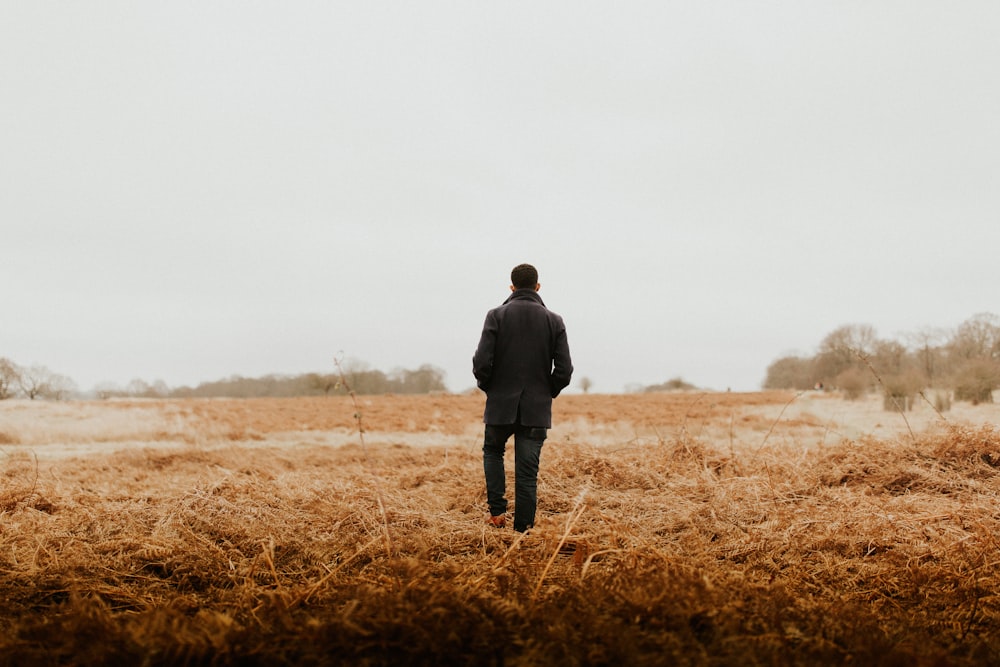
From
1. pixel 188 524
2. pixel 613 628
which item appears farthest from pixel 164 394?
pixel 613 628

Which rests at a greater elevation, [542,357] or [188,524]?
[542,357]

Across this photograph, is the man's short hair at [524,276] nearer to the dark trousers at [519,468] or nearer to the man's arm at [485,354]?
the man's arm at [485,354]

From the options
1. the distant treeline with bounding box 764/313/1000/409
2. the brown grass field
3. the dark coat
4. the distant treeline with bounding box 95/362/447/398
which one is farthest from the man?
the distant treeline with bounding box 95/362/447/398

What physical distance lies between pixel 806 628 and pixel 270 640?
5.78ft

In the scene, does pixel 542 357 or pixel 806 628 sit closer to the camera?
pixel 806 628

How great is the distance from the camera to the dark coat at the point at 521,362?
15.7ft

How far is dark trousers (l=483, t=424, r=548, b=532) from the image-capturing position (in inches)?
187

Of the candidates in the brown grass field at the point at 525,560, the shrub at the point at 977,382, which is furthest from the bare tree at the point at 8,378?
the shrub at the point at 977,382

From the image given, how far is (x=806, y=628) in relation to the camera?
2.05 meters

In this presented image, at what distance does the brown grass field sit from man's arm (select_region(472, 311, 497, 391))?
1.03 m

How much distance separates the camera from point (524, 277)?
5.09m

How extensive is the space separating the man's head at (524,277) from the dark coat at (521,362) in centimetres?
13

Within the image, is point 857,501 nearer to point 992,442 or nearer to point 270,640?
point 992,442

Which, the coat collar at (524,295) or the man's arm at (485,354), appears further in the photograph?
the coat collar at (524,295)
